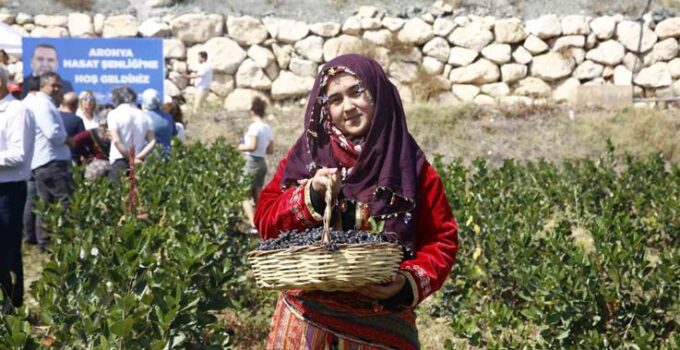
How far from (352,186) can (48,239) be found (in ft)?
18.1

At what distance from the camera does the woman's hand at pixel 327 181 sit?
2482 millimetres

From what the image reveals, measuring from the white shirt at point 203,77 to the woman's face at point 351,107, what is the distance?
1519cm

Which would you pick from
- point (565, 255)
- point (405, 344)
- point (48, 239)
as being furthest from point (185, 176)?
point (405, 344)

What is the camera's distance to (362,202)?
258 centimetres

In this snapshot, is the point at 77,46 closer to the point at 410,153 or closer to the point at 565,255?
the point at 565,255

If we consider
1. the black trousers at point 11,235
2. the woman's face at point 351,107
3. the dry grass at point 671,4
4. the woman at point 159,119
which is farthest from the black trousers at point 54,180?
the dry grass at point 671,4

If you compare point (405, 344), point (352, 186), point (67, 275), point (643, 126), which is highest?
point (352, 186)

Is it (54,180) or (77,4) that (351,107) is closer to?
(54,180)

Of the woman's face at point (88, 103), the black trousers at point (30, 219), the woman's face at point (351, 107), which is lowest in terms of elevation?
the black trousers at point (30, 219)

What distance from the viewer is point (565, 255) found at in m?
5.37

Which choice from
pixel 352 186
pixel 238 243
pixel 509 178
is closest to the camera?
pixel 352 186

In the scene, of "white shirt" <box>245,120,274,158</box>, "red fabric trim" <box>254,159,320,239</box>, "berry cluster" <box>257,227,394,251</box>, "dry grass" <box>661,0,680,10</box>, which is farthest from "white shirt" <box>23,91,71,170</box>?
"dry grass" <box>661,0,680,10</box>

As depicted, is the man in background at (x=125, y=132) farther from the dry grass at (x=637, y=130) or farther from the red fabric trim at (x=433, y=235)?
the dry grass at (x=637, y=130)

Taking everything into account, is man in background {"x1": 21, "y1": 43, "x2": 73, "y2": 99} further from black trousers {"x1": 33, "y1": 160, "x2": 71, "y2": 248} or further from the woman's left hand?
the woman's left hand
